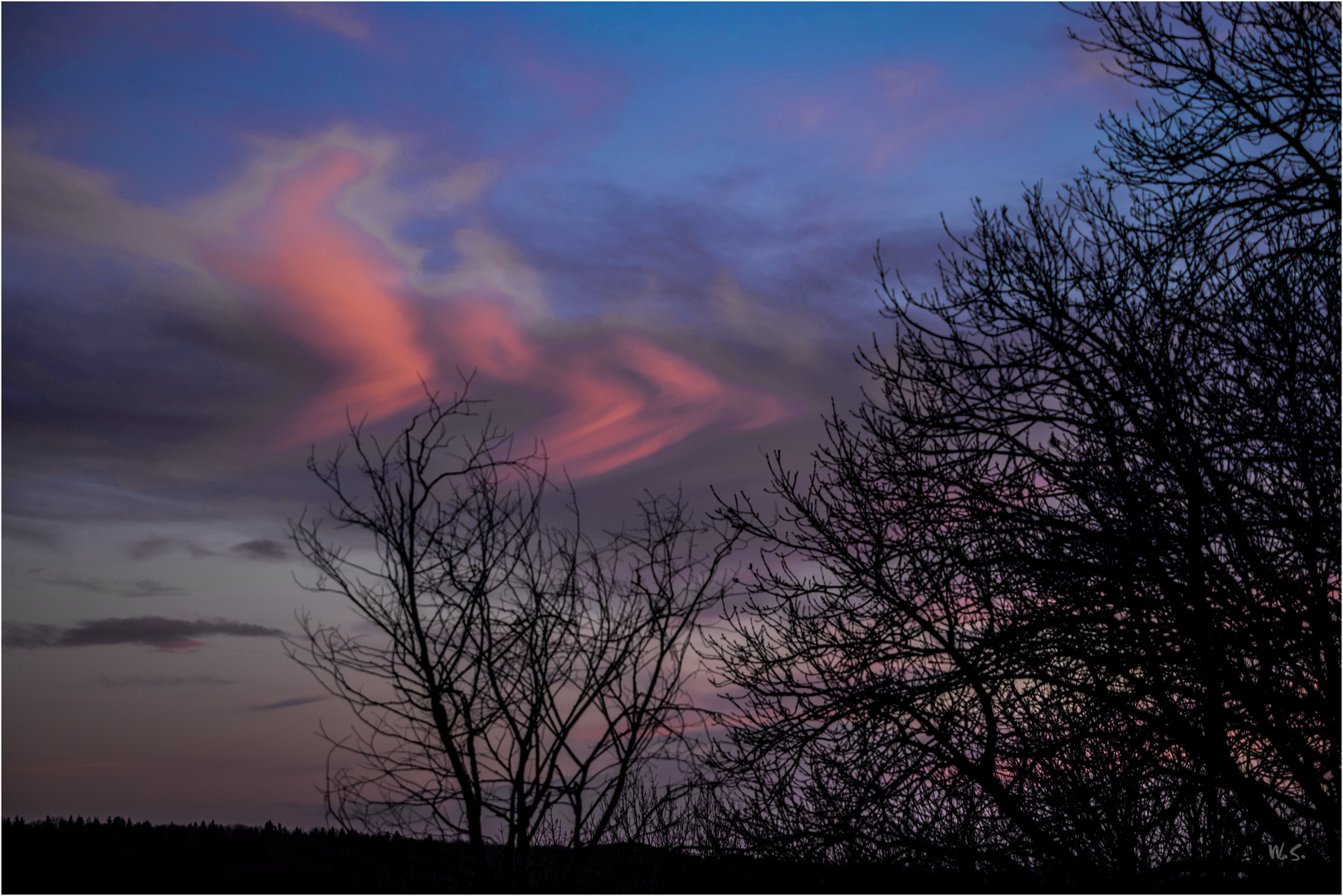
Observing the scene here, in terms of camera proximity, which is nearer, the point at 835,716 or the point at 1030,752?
the point at 1030,752

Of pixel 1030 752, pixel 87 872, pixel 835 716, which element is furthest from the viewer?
pixel 835 716

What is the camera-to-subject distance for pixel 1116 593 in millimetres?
7477

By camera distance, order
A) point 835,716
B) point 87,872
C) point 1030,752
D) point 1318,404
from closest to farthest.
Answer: point 87,872 < point 1318,404 < point 1030,752 < point 835,716

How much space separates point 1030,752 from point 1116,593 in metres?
1.39

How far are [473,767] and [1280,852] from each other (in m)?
5.86


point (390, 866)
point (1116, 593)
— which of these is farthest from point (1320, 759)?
point (390, 866)

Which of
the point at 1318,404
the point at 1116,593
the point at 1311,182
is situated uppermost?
the point at 1311,182

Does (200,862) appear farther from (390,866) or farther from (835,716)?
(835,716)

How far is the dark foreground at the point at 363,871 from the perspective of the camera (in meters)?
6.76

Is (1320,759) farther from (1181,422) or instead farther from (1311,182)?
(1311,182)

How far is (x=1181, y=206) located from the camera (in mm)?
8070

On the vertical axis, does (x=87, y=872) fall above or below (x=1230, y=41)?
below

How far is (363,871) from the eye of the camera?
7609mm

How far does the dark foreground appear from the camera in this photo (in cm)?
676
